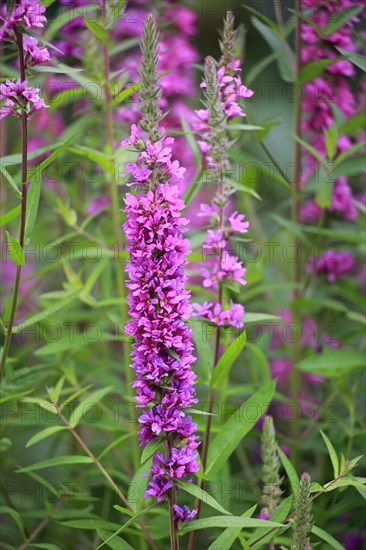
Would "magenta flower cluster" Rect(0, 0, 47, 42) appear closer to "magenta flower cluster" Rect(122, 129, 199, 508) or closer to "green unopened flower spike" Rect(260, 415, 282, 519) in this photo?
"magenta flower cluster" Rect(122, 129, 199, 508)

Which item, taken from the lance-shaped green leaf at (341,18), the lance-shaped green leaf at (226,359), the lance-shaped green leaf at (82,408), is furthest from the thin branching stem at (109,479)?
the lance-shaped green leaf at (341,18)

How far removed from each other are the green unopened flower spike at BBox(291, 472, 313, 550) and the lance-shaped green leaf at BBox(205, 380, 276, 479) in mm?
205

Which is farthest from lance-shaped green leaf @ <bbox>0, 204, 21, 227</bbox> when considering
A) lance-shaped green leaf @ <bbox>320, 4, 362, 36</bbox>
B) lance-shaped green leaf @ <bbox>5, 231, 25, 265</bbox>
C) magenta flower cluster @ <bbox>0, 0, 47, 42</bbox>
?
lance-shaped green leaf @ <bbox>320, 4, 362, 36</bbox>

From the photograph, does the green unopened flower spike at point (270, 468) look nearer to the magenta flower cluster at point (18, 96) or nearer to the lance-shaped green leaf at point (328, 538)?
the lance-shaped green leaf at point (328, 538)

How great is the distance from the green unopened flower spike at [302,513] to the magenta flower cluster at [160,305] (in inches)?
6.2

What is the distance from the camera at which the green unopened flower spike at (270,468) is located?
1217mm

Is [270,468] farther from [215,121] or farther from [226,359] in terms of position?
[215,121]

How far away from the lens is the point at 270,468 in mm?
1235

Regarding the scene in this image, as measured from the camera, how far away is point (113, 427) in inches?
60.4

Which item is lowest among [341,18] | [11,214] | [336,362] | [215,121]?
[336,362]

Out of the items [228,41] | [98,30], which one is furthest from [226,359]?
[98,30]

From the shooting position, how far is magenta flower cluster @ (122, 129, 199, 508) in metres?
1.01

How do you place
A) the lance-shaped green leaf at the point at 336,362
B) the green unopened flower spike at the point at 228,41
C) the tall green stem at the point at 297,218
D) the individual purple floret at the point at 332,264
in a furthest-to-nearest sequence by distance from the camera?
the individual purple floret at the point at 332,264 → the tall green stem at the point at 297,218 → the lance-shaped green leaf at the point at 336,362 → the green unopened flower spike at the point at 228,41

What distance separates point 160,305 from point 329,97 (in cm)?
113
